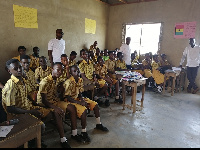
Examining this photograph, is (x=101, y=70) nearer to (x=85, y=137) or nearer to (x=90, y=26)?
(x=85, y=137)

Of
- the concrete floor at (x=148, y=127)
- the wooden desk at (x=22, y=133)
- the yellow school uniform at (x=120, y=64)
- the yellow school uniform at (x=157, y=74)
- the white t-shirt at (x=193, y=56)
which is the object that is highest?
the white t-shirt at (x=193, y=56)

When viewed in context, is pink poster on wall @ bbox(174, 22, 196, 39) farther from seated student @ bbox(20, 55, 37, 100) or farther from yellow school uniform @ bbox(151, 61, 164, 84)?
seated student @ bbox(20, 55, 37, 100)

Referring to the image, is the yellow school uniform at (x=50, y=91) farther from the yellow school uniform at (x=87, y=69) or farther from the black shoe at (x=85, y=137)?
the yellow school uniform at (x=87, y=69)

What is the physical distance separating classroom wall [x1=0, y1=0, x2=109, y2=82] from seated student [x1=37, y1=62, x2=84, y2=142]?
2416mm

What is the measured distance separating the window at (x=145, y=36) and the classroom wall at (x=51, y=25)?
5.10ft

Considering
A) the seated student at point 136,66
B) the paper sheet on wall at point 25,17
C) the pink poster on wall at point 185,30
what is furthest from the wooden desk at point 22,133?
the pink poster on wall at point 185,30

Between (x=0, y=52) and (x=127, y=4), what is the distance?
6097 millimetres

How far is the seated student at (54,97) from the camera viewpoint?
2686 mm

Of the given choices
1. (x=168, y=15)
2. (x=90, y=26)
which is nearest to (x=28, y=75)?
(x=90, y=26)

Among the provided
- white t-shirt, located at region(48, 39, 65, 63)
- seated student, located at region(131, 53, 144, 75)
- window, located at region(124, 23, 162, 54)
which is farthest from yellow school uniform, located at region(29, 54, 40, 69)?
window, located at region(124, 23, 162, 54)

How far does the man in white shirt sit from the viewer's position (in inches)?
238

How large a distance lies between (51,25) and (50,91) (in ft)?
11.2

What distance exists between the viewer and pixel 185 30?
21.3ft

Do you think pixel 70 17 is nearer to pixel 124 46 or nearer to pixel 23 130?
pixel 124 46
